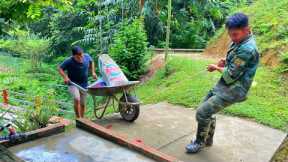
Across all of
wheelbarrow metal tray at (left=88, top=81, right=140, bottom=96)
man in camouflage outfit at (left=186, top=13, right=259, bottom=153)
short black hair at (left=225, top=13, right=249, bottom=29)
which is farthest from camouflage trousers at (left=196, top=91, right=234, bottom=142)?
wheelbarrow metal tray at (left=88, top=81, right=140, bottom=96)

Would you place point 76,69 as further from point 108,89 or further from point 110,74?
point 108,89

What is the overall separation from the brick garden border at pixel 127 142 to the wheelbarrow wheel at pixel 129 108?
780 mm

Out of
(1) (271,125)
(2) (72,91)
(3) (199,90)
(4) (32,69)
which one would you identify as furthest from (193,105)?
(4) (32,69)

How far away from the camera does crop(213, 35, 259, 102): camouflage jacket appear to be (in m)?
3.93

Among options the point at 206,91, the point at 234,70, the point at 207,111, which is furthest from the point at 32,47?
the point at 234,70

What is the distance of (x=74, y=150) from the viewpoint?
4.65 m

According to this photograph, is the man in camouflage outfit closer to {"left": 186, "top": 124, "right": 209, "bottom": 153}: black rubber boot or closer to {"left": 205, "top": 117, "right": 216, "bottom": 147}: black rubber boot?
{"left": 186, "top": 124, "right": 209, "bottom": 153}: black rubber boot

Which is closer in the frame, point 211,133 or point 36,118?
point 211,133

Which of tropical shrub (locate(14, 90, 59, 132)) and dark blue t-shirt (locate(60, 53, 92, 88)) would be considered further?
dark blue t-shirt (locate(60, 53, 92, 88))

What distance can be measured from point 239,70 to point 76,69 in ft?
10.4

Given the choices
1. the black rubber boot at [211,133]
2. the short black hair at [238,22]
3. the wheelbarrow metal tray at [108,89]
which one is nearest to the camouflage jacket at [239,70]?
the short black hair at [238,22]

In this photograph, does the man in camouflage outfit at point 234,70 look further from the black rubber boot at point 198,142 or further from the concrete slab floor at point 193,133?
the concrete slab floor at point 193,133

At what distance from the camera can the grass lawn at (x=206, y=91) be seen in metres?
6.30

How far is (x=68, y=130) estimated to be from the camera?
5363mm
